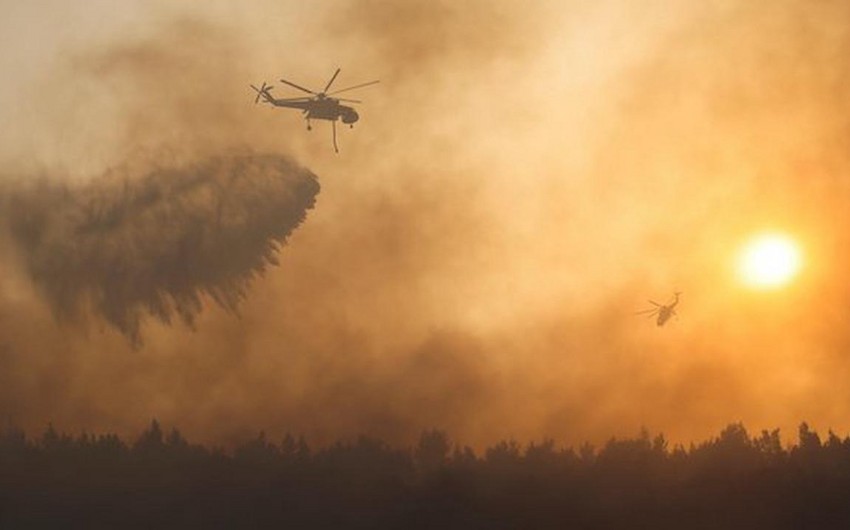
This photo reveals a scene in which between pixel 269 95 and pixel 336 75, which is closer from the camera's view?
pixel 336 75

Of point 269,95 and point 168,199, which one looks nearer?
point 168,199

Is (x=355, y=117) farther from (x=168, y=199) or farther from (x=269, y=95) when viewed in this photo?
(x=168, y=199)

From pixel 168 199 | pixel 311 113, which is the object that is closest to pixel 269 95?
pixel 311 113

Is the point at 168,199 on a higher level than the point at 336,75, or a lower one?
lower

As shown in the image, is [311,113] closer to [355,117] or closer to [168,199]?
[355,117]

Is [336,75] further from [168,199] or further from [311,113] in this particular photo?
[168,199]

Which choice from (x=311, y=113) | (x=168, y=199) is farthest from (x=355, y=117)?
(x=168, y=199)

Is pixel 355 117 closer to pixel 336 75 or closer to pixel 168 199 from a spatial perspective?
pixel 336 75

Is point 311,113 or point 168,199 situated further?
point 311,113
